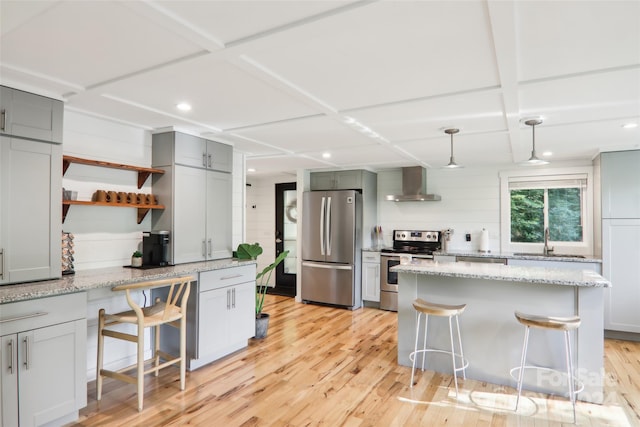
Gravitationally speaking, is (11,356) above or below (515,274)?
below

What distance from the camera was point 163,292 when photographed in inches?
138

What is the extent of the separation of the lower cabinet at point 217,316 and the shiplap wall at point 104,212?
1.73ft

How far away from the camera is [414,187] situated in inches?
225

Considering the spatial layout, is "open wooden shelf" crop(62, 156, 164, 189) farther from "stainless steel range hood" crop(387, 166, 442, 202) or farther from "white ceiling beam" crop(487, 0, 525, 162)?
"stainless steel range hood" crop(387, 166, 442, 202)

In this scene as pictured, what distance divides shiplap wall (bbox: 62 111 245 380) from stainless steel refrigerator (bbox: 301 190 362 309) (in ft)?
9.19

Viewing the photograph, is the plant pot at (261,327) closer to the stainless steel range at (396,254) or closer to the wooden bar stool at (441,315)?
the wooden bar stool at (441,315)

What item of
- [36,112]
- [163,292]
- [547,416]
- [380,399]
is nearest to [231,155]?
[163,292]

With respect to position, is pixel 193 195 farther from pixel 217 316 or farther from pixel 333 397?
pixel 333 397

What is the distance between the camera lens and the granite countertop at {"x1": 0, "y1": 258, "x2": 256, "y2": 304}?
7.25 feet

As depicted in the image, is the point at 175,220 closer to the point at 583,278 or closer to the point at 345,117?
the point at 345,117

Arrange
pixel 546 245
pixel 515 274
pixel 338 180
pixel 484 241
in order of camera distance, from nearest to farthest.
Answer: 1. pixel 515 274
2. pixel 546 245
3. pixel 484 241
4. pixel 338 180

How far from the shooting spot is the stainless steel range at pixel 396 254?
218 inches

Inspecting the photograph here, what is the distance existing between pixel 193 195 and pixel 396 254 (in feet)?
10.3

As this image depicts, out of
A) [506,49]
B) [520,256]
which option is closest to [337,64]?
[506,49]
